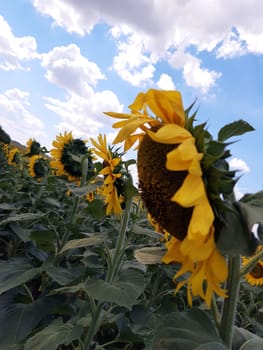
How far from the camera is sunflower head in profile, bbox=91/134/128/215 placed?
6.73 ft

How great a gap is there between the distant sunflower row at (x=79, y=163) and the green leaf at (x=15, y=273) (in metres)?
0.46

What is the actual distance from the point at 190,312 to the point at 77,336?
0.69 meters

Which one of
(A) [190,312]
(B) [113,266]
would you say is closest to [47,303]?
(B) [113,266]

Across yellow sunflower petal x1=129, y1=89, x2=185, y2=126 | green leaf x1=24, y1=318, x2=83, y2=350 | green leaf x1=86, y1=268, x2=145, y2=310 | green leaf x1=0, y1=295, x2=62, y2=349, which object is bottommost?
green leaf x1=0, y1=295, x2=62, y2=349

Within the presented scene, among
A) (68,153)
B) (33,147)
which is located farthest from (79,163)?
(33,147)

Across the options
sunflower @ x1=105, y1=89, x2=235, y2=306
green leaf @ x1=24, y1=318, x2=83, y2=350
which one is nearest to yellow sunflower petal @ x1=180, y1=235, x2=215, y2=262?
sunflower @ x1=105, y1=89, x2=235, y2=306

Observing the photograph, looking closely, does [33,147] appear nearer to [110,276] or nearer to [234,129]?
[110,276]

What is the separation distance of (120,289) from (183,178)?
74 cm

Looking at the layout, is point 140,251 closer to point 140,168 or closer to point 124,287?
point 140,168

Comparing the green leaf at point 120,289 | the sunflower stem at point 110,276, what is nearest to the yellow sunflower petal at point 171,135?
the green leaf at point 120,289

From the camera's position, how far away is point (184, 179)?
3.15 feet

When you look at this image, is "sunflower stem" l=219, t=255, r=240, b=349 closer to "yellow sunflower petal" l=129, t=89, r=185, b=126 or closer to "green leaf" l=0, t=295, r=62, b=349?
"yellow sunflower petal" l=129, t=89, r=185, b=126

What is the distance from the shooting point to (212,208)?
89 centimetres

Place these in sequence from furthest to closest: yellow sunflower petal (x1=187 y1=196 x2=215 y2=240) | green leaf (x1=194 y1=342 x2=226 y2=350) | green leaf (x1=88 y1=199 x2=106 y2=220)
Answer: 1. green leaf (x1=88 y1=199 x2=106 y2=220)
2. green leaf (x1=194 y1=342 x2=226 y2=350)
3. yellow sunflower petal (x1=187 y1=196 x2=215 y2=240)
